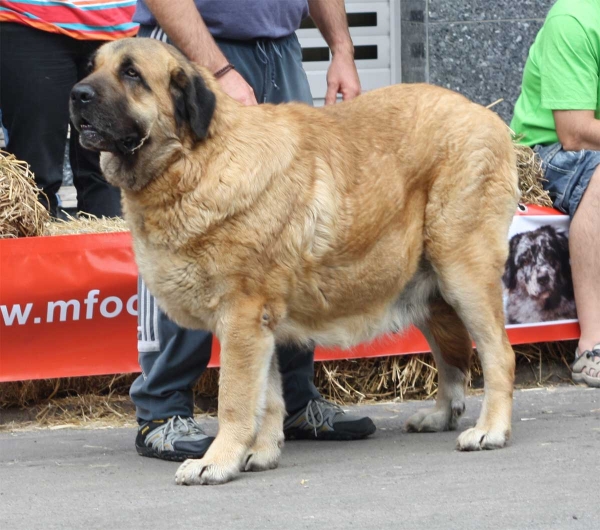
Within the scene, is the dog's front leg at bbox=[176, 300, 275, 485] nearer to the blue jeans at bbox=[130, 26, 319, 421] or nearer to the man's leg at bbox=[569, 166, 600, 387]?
the blue jeans at bbox=[130, 26, 319, 421]

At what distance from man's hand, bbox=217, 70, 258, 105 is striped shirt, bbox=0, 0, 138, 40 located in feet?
7.45

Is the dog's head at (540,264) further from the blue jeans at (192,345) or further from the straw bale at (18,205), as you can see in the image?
the straw bale at (18,205)

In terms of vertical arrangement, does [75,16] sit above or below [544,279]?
above

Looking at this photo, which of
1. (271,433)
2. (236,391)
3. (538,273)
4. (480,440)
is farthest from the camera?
(538,273)

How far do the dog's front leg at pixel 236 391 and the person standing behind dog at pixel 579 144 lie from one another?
2.38m

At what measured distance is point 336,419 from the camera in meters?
5.14

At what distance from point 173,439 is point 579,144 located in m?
2.87

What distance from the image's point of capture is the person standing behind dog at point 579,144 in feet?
20.2

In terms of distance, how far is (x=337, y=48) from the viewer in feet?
17.6

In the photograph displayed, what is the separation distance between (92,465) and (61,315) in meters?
1.09

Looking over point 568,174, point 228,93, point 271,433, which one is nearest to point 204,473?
point 271,433

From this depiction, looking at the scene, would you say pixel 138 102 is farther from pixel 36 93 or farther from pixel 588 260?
pixel 588 260

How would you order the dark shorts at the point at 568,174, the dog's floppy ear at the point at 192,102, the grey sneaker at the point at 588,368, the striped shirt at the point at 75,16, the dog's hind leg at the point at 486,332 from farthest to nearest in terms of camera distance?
the striped shirt at the point at 75,16 < the dark shorts at the point at 568,174 < the grey sneaker at the point at 588,368 < the dog's hind leg at the point at 486,332 < the dog's floppy ear at the point at 192,102

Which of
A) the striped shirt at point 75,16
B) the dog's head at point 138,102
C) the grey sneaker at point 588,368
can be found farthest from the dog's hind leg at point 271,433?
the striped shirt at point 75,16
